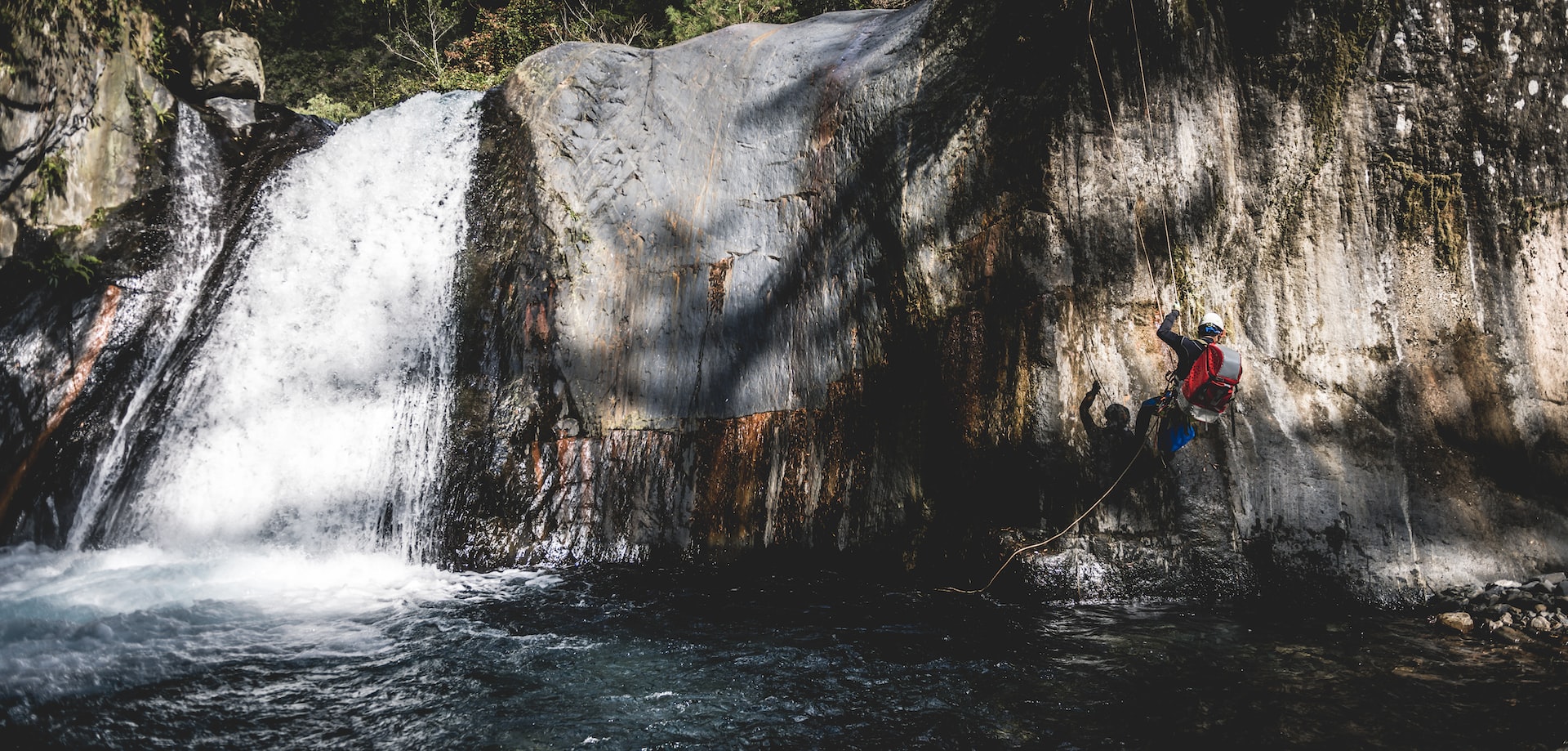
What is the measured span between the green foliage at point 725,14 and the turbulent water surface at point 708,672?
1130cm

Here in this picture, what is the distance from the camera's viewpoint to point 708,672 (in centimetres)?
509

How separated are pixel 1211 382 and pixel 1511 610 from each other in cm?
232

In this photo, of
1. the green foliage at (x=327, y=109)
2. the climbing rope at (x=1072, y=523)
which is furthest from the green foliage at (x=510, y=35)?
the climbing rope at (x=1072, y=523)

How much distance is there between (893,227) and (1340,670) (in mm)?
4370

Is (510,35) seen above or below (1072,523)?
above

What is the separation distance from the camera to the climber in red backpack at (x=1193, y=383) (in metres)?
5.60

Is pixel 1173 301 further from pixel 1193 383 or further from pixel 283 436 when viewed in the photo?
pixel 283 436

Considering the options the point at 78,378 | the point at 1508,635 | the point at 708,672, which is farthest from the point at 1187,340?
the point at 78,378

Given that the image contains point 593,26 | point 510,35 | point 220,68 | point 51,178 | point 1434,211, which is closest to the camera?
point 1434,211

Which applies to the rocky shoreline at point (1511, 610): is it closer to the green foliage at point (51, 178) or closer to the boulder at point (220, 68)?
the green foliage at point (51, 178)

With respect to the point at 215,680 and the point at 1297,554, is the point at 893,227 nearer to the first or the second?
the point at 1297,554

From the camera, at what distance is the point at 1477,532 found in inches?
236

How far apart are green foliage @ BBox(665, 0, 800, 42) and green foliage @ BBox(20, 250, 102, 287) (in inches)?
370

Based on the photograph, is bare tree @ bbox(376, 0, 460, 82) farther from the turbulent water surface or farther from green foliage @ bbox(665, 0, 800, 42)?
the turbulent water surface
